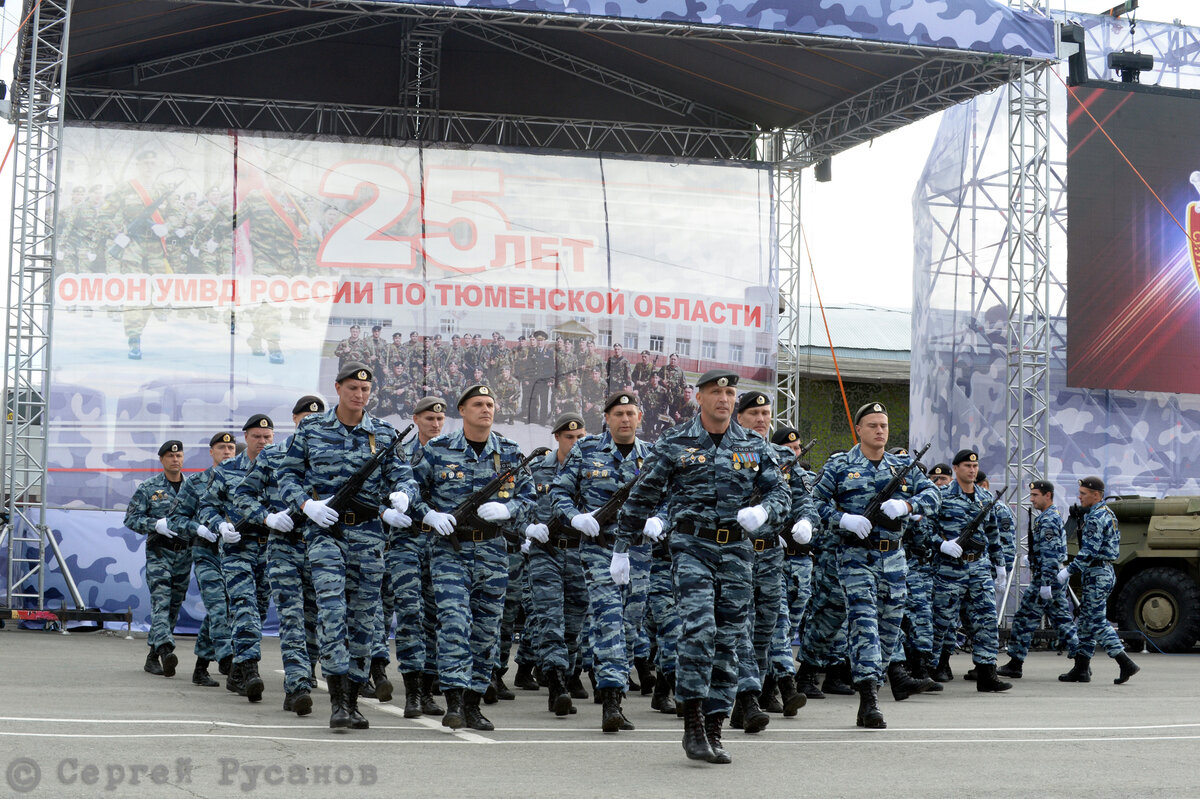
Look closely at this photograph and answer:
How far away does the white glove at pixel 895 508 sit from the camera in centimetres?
814

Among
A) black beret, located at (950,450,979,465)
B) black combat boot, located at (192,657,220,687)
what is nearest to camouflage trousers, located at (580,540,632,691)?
→ black combat boot, located at (192,657,220,687)

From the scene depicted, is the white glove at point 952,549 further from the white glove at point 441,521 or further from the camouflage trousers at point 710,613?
the white glove at point 441,521

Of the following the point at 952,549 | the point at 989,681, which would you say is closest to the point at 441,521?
the point at 952,549

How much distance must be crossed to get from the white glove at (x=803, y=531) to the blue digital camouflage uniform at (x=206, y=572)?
4.35 metres

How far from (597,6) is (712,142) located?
6.23 m

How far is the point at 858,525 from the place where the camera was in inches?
314

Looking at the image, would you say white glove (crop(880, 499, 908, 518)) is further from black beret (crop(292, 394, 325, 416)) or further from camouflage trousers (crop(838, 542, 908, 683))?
black beret (crop(292, 394, 325, 416))

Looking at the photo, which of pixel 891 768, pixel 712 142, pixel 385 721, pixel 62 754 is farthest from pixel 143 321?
pixel 891 768

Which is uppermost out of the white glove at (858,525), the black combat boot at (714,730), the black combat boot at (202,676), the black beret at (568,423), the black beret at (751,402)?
the black beret at (751,402)

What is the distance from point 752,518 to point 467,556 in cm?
183

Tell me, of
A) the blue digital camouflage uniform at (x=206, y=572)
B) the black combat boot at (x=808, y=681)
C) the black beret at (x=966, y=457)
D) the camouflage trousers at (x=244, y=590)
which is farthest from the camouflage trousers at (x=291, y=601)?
the black beret at (x=966, y=457)

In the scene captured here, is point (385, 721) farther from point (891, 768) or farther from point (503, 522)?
point (891, 768)

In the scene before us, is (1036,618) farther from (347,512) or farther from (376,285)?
(376,285)

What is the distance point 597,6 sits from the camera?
14969mm
